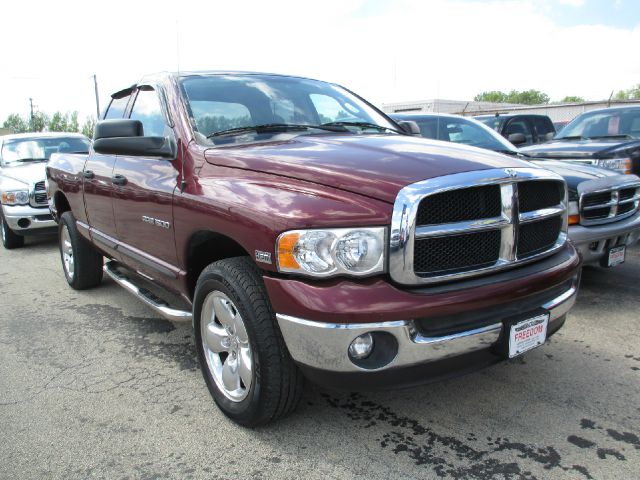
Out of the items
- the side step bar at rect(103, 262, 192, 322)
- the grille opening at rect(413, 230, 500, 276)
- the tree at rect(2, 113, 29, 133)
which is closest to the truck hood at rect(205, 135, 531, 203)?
the grille opening at rect(413, 230, 500, 276)

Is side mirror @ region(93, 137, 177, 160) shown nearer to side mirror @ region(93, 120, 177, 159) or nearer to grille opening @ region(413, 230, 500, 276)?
side mirror @ region(93, 120, 177, 159)

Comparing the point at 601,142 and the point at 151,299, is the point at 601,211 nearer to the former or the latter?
the point at 601,142

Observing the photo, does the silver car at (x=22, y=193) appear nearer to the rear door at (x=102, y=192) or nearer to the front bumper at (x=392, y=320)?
the rear door at (x=102, y=192)

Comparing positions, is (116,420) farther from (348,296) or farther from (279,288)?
(348,296)

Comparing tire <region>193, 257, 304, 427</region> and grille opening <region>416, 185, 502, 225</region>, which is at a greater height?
grille opening <region>416, 185, 502, 225</region>

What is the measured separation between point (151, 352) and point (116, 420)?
0.92 meters

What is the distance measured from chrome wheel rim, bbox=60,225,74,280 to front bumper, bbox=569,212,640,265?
179 inches

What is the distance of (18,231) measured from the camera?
7.61m

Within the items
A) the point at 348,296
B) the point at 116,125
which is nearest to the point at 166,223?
the point at 116,125

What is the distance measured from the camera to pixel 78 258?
505cm

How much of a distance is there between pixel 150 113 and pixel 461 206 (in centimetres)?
234

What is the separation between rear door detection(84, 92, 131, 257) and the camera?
397 centimetres

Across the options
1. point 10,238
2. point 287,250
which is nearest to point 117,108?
point 287,250

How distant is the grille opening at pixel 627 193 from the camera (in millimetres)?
4586
